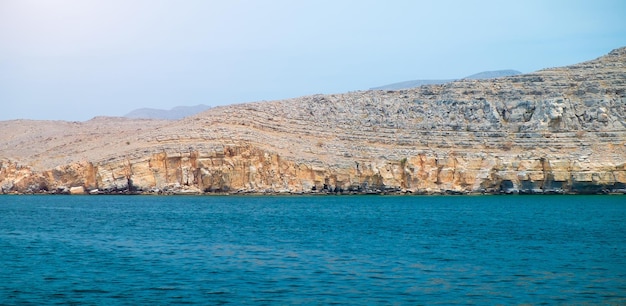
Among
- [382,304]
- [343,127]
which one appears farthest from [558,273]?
[343,127]

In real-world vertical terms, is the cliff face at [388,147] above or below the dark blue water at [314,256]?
above

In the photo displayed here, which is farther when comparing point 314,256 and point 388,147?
point 388,147

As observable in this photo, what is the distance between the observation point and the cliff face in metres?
66.9

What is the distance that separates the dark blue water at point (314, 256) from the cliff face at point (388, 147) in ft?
47.9

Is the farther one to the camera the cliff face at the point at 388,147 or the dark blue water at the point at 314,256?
the cliff face at the point at 388,147

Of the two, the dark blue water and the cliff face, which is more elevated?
the cliff face

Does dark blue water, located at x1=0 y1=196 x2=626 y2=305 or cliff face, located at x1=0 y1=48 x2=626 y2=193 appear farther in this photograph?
cliff face, located at x1=0 y1=48 x2=626 y2=193

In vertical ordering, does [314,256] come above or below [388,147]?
below

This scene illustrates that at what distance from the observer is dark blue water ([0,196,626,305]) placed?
2122 cm

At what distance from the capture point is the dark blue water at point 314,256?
69.6ft

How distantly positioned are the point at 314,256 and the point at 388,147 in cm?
4262

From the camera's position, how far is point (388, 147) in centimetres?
7019

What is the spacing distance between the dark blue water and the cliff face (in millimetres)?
14592

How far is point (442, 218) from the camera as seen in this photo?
45.5 m
